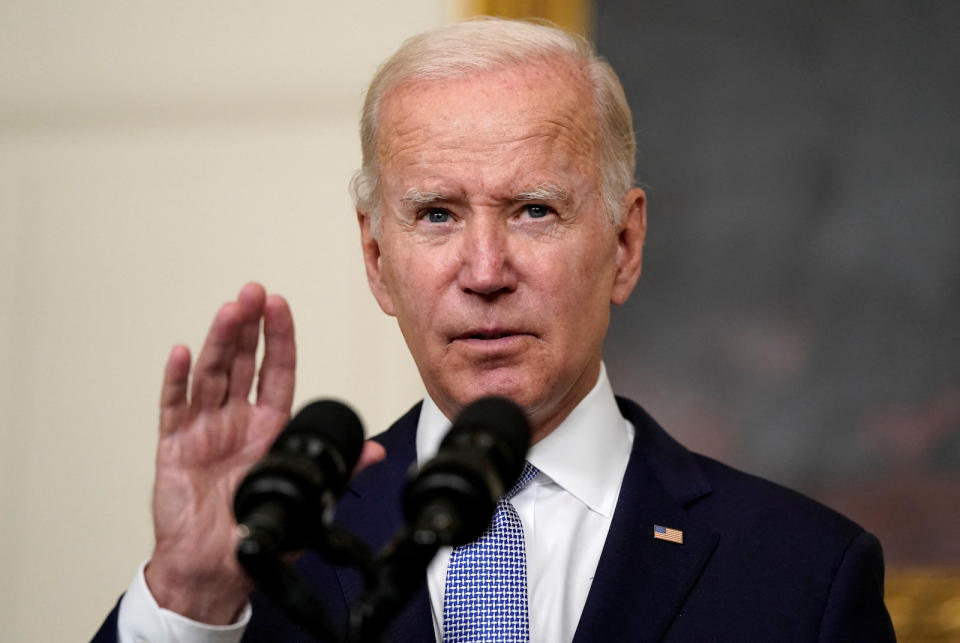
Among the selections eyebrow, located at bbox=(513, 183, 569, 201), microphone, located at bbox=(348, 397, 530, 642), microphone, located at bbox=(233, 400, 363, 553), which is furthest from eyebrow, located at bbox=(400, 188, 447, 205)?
microphone, located at bbox=(348, 397, 530, 642)

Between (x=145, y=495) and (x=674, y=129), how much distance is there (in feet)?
6.51

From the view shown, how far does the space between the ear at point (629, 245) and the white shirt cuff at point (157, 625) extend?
0.93 meters

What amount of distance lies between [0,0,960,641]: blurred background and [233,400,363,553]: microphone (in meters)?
2.36

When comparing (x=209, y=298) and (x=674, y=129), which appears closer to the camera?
(x=674, y=129)

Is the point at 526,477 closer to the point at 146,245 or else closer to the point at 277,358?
the point at 277,358

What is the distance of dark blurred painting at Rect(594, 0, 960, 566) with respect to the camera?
3.43 m

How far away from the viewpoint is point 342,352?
378 cm

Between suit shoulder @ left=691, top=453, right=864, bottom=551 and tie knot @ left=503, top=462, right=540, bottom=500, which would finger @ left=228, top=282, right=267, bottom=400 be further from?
suit shoulder @ left=691, top=453, right=864, bottom=551

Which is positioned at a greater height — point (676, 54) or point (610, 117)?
→ point (676, 54)

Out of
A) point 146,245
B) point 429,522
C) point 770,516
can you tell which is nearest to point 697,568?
point 770,516

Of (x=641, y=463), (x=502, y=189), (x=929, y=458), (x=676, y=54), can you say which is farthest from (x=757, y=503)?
(x=676, y=54)

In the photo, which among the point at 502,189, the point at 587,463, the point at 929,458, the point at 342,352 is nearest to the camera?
the point at 502,189

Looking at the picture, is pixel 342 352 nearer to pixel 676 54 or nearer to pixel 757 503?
pixel 676 54

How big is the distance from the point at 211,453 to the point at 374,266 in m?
0.65
